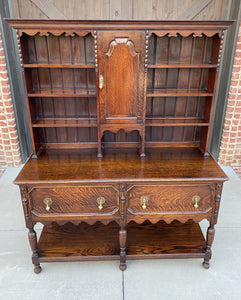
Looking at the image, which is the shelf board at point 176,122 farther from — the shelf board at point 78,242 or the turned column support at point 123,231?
the shelf board at point 78,242

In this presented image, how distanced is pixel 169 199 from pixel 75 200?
0.68 m

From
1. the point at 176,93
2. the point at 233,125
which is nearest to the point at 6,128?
the point at 176,93

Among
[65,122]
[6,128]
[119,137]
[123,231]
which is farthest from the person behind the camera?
[6,128]

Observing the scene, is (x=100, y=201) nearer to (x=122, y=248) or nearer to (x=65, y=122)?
(x=122, y=248)

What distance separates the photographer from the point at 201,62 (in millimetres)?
2033

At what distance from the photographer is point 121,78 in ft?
6.14

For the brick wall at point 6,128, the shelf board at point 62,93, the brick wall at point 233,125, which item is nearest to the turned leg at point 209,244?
the shelf board at point 62,93

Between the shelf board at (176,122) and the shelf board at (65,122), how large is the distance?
485mm

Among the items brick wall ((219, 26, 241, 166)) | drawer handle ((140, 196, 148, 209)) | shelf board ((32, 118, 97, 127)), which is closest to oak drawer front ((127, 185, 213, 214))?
drawer handle ((140, 196, 148, 209))

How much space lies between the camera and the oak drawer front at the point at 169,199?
5.90 ft

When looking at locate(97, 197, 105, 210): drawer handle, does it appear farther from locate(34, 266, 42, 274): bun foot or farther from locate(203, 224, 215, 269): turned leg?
locate(203, 224, 215, 269): turned leg

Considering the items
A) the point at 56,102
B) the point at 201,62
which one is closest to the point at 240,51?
the point at 201,62

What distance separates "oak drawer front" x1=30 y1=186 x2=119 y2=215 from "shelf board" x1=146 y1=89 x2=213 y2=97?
82 cm

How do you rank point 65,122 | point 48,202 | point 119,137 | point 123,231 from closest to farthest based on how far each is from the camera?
point 48,202 → point 123,231 → point 65,122 → point 119,137
